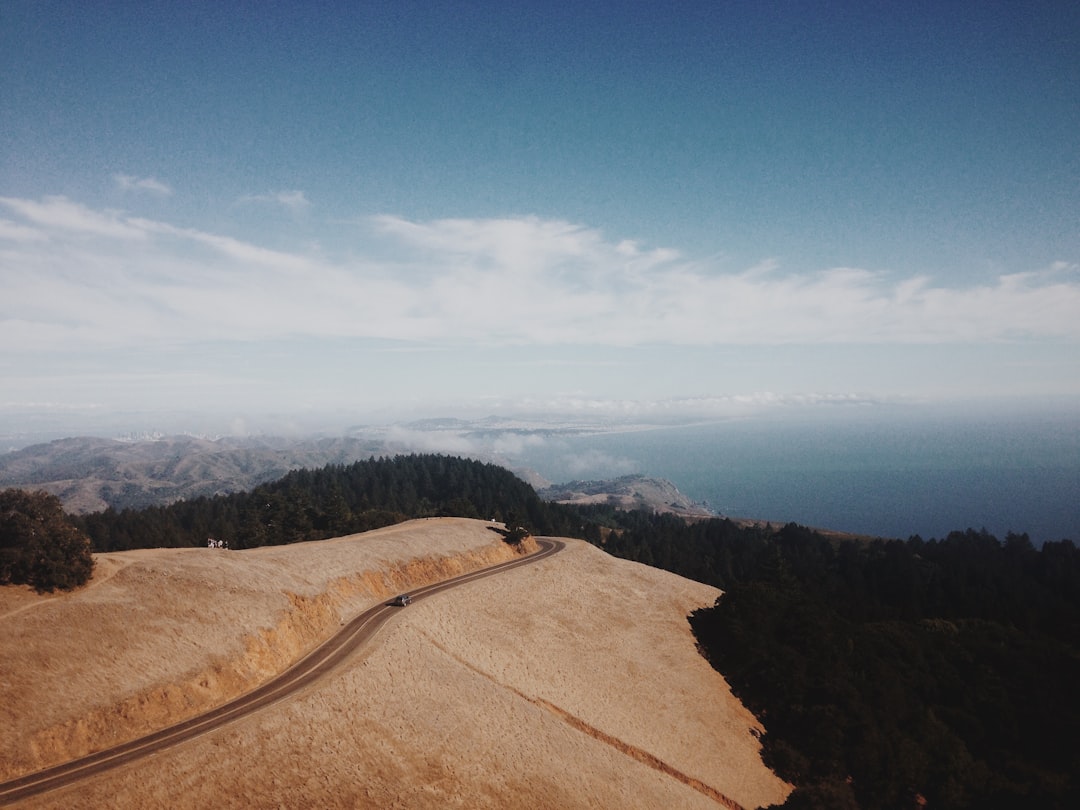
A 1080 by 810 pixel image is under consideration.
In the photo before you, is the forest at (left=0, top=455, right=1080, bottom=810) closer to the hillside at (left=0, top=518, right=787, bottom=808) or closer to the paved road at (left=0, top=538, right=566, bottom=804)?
the hillside at (left=0, top=518, right=787, bottom=808)

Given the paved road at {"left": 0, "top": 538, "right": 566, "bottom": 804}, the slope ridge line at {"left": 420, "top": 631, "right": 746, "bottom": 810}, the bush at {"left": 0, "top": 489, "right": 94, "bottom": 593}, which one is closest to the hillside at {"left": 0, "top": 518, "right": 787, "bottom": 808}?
the slope ridge line at {"left": 420, "top": 631, "right": 746, "bottom": 810}

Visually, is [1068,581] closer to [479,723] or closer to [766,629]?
[766,629]

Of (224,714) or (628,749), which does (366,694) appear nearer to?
(224,714)

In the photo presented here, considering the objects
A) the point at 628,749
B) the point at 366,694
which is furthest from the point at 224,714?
the point at 628,749

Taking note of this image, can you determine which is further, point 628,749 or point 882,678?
point 882,678

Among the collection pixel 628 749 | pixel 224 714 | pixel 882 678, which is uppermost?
pixel 224 714

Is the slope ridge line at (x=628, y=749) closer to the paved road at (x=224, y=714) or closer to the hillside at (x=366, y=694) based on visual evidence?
the hillside at (x=366, y=694)

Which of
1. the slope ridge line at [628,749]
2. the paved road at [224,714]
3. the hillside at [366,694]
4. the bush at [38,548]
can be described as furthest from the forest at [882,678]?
the paved road at [224,714]
